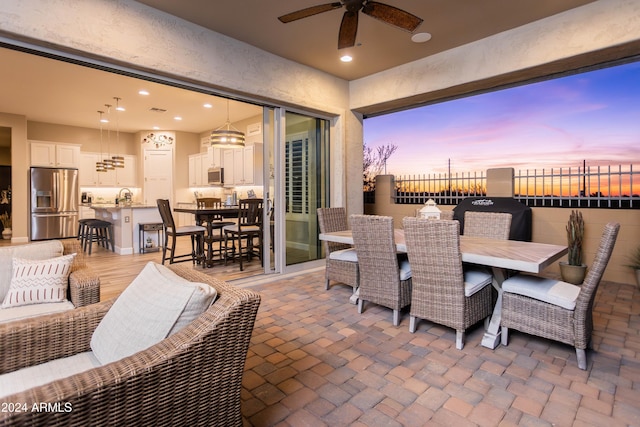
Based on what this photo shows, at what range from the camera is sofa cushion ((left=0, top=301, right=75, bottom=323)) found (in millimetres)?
1874

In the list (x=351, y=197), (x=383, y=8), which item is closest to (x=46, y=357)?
(x=383, y=8)

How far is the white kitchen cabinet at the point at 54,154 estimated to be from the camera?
8109mm

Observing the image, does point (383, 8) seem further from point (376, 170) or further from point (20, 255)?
point (376, 170)

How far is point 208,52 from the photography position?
3.67 metres

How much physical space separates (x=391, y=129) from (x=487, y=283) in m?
4.29

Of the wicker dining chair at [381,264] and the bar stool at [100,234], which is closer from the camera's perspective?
the wicker dining chair at [381,264]

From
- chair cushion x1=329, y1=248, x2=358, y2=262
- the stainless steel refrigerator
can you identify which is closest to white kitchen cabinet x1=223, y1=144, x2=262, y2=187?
the stainless steel refrigerator

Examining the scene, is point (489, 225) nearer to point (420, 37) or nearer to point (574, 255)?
point (574, 255)

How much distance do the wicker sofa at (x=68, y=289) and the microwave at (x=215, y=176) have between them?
572cm

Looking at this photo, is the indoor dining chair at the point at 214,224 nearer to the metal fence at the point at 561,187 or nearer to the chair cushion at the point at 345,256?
the chair cushion at the point at 345,256

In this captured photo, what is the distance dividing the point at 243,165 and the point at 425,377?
20.9 feet

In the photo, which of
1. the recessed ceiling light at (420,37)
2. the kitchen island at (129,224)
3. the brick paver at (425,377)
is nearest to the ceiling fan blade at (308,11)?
the recessed ceiling light at (420,37)

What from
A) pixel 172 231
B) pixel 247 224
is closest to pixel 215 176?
pixel 172 231

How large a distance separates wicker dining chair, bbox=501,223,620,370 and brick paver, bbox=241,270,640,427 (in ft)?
0.58
